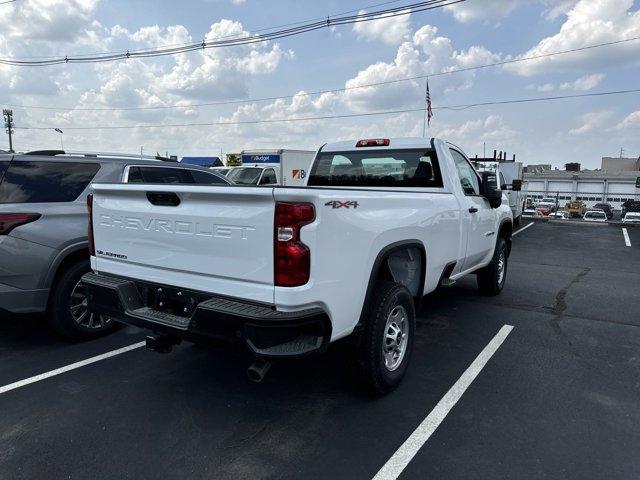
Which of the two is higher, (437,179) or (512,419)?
(437,179)

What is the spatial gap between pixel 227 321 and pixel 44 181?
2.95 m

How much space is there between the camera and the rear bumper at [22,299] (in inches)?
160

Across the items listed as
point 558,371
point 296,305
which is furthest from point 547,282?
point 296,305

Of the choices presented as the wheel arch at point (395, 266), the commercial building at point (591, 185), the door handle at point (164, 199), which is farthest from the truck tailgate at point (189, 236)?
the commercial building at point (591, 185)

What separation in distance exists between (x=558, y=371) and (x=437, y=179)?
2.12 m

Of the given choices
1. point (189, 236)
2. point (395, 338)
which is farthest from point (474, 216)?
point (189, 236)

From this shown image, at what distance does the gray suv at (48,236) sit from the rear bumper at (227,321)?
1.44 m

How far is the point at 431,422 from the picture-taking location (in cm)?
320

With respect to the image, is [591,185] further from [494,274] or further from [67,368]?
[67,368]

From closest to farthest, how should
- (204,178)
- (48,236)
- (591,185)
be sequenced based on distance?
(48,236), (204,178), (591,185)

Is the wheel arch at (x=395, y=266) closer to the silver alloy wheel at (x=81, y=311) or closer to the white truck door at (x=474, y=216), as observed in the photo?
the white truck door at (x=474, y=216)

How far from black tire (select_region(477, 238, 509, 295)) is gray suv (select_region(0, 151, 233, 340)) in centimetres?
482

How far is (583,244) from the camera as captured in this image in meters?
12.6

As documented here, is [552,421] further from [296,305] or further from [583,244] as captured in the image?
[583,244]
